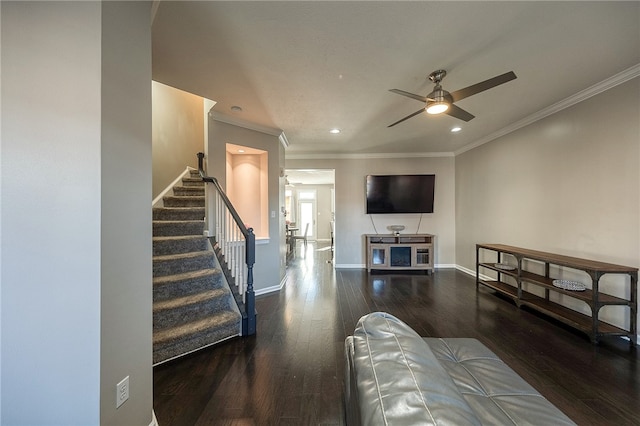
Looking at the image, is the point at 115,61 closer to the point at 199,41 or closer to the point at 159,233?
the point at 199,41

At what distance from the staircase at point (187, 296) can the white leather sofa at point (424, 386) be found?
5.68 ft

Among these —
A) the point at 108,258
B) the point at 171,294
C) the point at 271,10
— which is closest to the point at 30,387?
the point at 108,258

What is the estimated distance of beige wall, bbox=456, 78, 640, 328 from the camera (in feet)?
7.56

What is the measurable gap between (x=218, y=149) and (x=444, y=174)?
4817mm

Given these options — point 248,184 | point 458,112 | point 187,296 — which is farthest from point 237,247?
point 458,112

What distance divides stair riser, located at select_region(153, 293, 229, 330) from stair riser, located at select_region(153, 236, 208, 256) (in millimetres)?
734

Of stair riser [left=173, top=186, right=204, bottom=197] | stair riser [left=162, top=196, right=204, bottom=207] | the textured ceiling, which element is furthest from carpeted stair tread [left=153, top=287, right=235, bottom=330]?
the textured ceiling

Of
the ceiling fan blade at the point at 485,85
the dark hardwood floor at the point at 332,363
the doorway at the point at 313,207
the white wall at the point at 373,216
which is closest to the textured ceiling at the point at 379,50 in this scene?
the ceiling fan blade at the point at 485,85

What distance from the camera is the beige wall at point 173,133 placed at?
3.82 meters

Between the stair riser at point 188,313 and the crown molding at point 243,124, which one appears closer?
the stair riser at point 188,313

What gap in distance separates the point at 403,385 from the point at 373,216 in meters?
4.91

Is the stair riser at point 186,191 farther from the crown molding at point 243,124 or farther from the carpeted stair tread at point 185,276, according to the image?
the carpeted stair tread at point 185,276

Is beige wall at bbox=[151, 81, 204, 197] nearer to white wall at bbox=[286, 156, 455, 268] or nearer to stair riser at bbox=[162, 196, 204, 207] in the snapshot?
stair riser at bbox=[162, 196, 204, 207]

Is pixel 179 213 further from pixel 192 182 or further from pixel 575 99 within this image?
pixel 575 99
